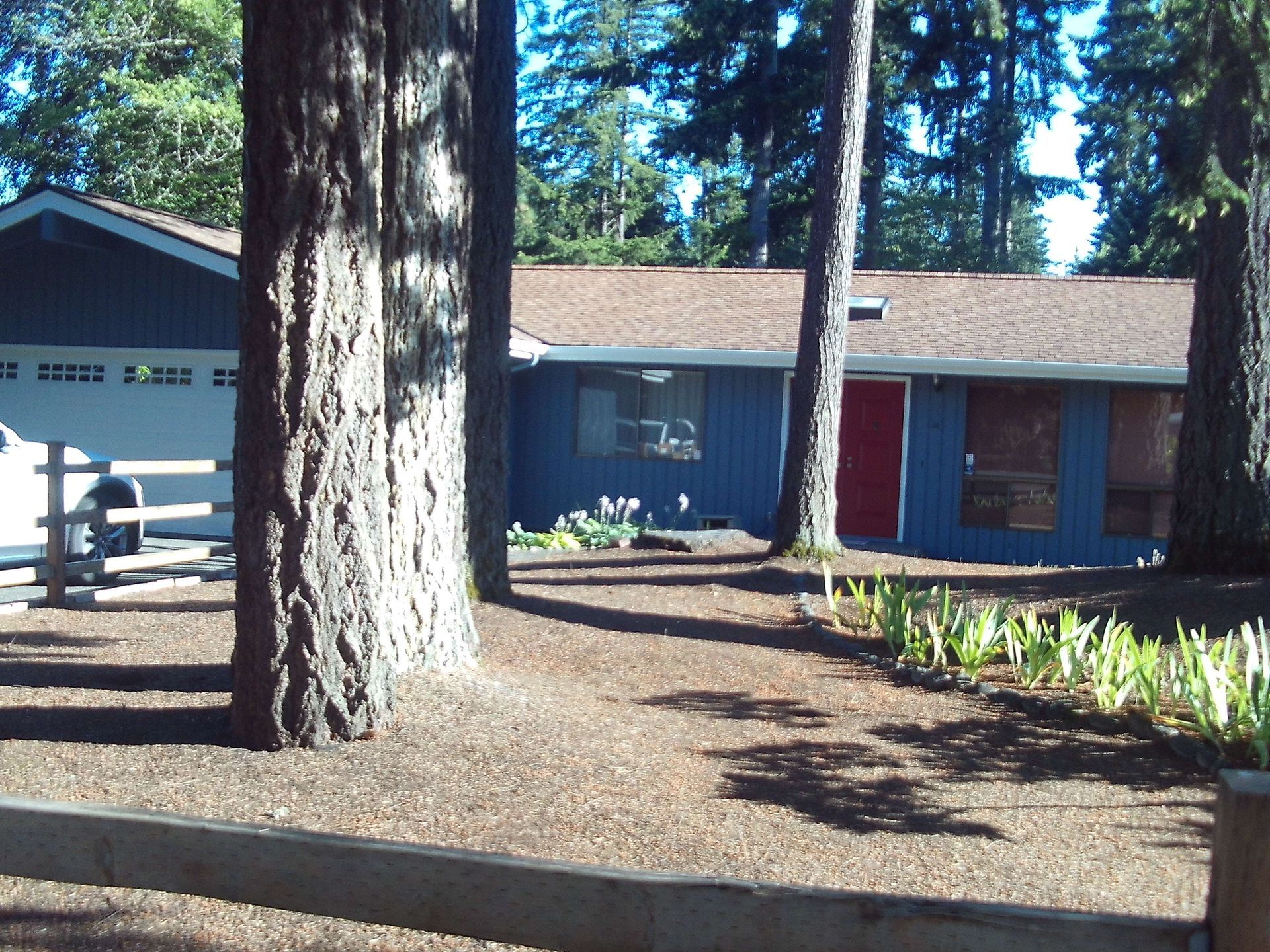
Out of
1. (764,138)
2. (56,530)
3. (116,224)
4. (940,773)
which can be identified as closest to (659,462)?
(116,224)

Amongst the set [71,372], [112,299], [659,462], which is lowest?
[659,462]

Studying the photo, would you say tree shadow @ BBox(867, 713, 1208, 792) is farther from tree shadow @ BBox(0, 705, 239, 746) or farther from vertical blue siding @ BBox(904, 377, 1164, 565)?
vertical blue siding @ BBox(904, 377, 1164, 565)

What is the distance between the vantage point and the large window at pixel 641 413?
1741cm

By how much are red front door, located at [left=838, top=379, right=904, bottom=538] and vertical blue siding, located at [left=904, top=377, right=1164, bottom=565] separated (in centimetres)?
33

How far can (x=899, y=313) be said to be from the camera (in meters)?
18.0

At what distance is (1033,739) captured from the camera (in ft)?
21.7

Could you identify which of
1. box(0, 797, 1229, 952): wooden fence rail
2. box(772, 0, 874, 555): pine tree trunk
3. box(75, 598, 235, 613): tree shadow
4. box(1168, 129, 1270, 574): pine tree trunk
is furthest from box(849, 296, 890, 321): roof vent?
box(0, 797, 1229, 952): wooden fence rail

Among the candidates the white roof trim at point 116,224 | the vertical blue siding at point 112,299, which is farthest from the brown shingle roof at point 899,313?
the white roof trim at point 116,224

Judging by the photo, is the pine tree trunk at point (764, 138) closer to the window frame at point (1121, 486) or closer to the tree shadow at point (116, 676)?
the window frame at point (1121, 486)

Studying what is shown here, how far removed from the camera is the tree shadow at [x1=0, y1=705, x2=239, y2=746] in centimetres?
539

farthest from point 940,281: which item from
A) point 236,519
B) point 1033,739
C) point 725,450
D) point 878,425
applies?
point 236,519

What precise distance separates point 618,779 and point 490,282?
15.8 ft

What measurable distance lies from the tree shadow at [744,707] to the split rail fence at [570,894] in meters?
4.15

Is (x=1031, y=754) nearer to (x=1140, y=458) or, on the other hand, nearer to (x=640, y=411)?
(x=1140, y=458)
